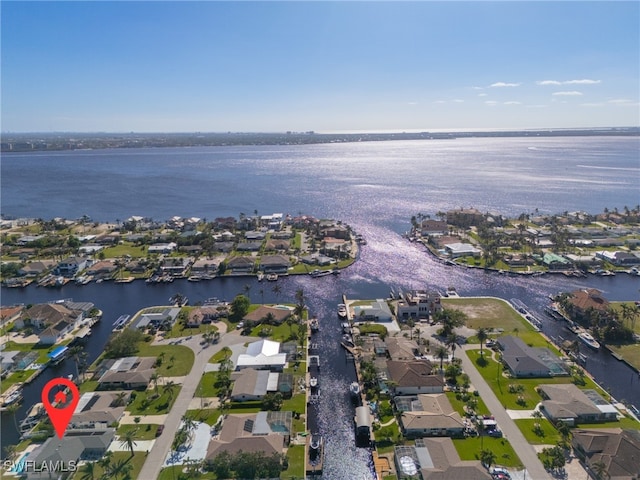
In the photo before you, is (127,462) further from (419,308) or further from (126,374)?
(419,308)

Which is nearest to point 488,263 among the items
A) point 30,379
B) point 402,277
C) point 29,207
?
point 402,277

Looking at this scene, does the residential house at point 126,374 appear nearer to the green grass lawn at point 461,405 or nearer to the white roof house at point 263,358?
the white roof house at point 263,358

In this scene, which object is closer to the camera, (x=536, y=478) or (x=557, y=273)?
(x=536, y=478)

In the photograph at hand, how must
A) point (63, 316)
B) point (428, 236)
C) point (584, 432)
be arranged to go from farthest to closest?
1. point (428, 236)
2. point (63, 316)
3. point (584, 432)

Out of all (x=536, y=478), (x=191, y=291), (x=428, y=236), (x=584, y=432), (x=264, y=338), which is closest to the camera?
(x=536, y=478)

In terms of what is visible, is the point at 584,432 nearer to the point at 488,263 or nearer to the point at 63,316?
the point at 488,263

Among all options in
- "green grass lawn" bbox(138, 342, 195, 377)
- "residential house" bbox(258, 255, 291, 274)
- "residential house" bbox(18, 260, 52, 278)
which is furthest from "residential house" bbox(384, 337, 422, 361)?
"residential house" bbox(18, 260, 52, 278)

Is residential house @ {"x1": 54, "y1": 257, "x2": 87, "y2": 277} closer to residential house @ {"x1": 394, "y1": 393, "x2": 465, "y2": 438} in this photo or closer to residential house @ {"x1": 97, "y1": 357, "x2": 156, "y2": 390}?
residential house @ {"x1": 97, "y1": 357, "x2": 156, "y2": 390}
